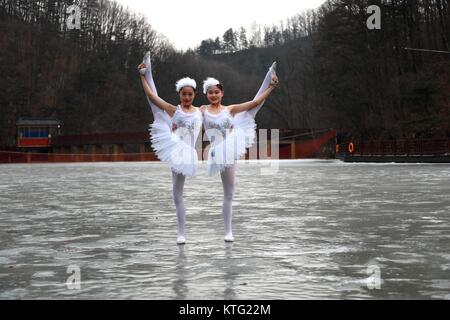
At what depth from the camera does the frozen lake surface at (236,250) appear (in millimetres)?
5070

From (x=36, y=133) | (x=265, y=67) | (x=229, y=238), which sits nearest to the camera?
(x=229, y=238)

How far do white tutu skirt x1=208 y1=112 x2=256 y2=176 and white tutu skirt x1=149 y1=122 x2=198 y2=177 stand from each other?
0.24m

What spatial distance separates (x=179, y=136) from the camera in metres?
7.91

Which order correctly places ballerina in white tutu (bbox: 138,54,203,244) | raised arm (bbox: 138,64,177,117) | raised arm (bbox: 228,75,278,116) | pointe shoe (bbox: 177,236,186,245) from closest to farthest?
pointe shoe (bbox: 177,236,186,245)
ballerina in white tutu (bbox: 138,54,203,244)
raised arm (bbox: 138,64,177,117)
raised arm (bbox: 228,75,278,116)

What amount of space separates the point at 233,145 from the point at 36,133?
240ft

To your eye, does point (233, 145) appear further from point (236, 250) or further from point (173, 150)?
point (236, 250)

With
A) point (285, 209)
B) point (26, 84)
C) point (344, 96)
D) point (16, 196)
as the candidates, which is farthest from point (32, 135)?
point (285, 209)

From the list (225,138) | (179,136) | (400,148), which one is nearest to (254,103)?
(225,138)

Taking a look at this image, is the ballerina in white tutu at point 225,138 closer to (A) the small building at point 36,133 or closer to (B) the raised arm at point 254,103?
(B) the raised arm at point 254,103

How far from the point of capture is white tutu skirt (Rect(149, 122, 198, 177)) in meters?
7.70

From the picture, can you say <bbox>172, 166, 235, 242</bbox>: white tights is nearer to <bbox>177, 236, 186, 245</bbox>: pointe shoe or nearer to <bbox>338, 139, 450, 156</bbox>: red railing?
<bbox>177, 236, 186, 245</bbox>: pointe shoe

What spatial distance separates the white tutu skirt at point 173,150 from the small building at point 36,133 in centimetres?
7077

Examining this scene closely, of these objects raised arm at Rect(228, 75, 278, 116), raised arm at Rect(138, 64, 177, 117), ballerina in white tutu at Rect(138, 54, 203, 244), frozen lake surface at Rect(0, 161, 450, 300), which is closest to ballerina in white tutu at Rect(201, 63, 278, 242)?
raised arm at Rect(228, 75, 278, 116)

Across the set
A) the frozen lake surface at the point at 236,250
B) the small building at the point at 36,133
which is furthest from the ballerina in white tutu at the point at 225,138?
the small building at the point at 36,133
